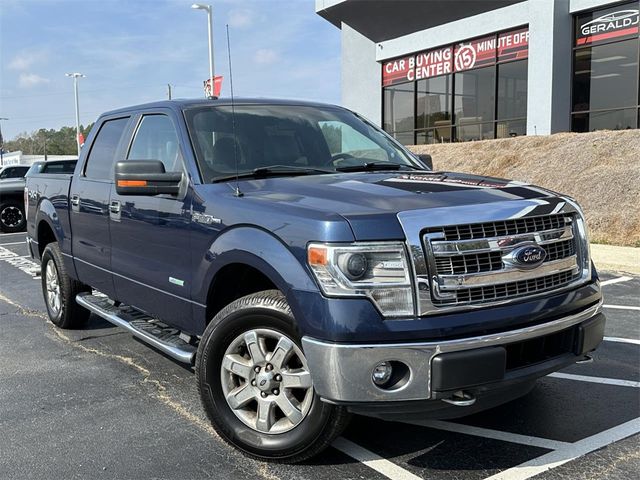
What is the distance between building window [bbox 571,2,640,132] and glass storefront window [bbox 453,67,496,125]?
9.65 ft

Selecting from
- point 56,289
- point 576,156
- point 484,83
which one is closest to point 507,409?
point 56,289

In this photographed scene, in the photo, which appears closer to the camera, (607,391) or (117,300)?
(607,391)

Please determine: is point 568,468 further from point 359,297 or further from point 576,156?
point 576,156

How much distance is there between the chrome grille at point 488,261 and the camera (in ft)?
9.55

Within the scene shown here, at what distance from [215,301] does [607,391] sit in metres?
2.75

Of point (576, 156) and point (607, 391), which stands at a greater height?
point (576, 156)

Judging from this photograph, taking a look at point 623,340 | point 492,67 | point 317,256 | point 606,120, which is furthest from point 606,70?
point 317,256

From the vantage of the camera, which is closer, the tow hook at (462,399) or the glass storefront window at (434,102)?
the tow hook at (462,399)

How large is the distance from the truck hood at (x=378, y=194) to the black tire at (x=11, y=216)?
51.0 ft

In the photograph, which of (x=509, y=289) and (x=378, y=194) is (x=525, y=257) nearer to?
(x=509, y=289)

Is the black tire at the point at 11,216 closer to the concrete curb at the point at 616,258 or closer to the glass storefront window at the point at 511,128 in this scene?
the concrete curb at the point at 616,258

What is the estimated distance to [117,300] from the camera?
5.00 meters

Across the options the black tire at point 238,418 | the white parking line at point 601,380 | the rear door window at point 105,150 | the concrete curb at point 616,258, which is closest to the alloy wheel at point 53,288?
the rear door window at point 105,150

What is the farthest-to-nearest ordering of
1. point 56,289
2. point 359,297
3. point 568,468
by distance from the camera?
point 56,289
point 568,468
point 359,297
